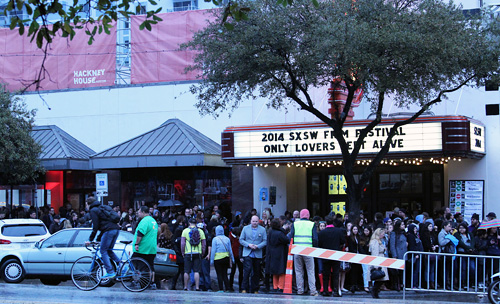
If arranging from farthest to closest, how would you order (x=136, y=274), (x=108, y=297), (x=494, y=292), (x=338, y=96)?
(x=338, y=96) → (x=136, y=274) → (x=494, y=292) → (x=108, y=297)

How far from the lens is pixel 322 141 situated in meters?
23.3

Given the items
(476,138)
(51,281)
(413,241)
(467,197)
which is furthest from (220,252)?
(467,197)

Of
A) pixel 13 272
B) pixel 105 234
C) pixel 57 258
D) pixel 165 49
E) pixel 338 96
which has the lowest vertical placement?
pixel 13 272

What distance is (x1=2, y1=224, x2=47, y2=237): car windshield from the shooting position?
18266mm

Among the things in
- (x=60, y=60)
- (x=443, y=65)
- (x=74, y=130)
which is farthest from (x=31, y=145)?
(x=443, y=65)

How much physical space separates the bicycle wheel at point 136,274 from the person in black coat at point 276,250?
10.7 feet

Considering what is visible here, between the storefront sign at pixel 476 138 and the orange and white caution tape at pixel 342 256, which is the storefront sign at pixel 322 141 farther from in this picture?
the orange and white caution tape at pixel 342 256

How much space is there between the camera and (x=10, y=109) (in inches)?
1129

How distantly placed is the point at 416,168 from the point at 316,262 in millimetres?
11851

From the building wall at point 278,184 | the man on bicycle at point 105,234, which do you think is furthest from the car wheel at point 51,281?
the building wall at point 278,184

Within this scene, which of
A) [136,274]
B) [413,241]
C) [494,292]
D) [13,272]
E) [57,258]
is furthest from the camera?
[13,272]

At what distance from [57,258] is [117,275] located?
141 inches

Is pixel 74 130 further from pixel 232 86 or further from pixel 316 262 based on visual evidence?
pixel 316 262

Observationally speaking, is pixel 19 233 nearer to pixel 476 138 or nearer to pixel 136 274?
pixel 136 274
